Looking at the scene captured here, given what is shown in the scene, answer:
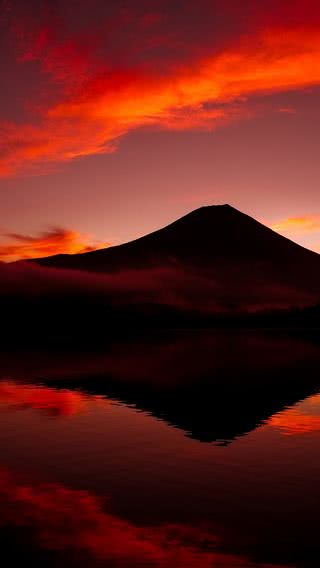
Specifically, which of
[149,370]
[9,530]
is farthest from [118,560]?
[149,370]

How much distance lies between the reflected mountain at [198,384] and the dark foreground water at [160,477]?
169mm

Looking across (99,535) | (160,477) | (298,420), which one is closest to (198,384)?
(298,420)

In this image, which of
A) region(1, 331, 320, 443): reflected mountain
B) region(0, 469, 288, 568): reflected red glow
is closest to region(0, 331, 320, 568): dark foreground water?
region(0, 469, 288, 568): reflected red glow

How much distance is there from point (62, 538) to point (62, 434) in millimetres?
12278

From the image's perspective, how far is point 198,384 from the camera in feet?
143

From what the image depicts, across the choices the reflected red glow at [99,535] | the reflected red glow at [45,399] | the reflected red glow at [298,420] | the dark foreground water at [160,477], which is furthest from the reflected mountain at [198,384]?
the reflected red glow at [99,535]

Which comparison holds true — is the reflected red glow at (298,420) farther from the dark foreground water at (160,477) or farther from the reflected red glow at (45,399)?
the reflected red glow at (45,399)

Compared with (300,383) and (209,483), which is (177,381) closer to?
(300,383)

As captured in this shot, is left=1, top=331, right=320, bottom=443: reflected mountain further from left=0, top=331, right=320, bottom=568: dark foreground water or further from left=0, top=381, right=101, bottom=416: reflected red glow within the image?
left=0, top=381, right=101, bottom=416: reflected red glow

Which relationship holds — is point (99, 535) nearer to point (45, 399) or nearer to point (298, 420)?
point (298, 420)

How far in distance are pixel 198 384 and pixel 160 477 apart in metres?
25.2

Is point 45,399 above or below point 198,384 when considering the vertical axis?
below

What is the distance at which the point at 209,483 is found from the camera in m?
17.9

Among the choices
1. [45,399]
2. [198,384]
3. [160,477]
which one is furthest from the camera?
[198,384]
